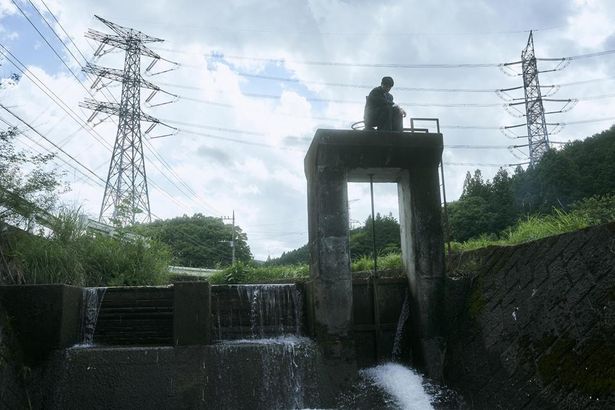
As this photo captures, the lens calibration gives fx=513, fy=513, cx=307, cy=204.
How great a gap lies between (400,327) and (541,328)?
9.99 feet

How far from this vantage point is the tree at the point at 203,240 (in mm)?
47219

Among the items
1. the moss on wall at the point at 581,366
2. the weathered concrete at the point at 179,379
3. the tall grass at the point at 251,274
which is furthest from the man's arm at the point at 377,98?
the tall grass at the point at 251,274

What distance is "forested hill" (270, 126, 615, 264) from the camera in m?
22.3

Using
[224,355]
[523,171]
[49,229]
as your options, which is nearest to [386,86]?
[224,355]

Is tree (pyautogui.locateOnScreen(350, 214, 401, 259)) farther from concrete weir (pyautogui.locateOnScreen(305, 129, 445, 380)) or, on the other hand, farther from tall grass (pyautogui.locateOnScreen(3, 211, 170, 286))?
concrete weir (pyautogui.locateOnScreen(305, 129, 445, 380))

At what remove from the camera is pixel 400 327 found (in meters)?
8.98

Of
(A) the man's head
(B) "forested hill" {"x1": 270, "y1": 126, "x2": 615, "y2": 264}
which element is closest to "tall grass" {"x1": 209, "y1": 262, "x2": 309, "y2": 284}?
(B) "forested hill" {"x1": 270, "y1": 126, "x2": 615, "y2": 264}

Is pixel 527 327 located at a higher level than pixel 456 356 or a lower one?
higher

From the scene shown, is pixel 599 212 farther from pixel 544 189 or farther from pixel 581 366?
pixel 544 189

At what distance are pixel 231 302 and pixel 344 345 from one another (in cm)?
212

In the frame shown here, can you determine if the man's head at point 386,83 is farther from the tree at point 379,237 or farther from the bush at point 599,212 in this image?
the tree at point 379,237

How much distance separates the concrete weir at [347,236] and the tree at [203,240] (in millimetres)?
37443

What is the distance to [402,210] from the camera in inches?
380

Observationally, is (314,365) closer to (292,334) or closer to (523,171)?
(292,334)
